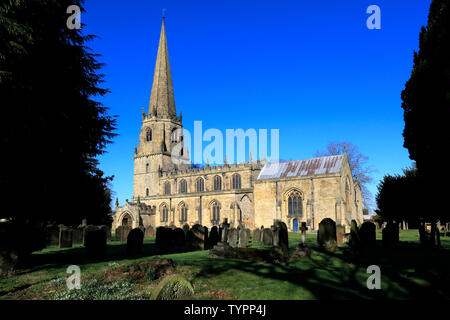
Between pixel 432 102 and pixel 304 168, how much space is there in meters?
21.5

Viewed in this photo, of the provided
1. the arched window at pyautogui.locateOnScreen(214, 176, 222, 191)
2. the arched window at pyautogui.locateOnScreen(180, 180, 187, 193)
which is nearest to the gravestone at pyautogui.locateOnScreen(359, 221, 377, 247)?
the arched window at pyautogui.locateOnScreen(214, 176, 222, 191)

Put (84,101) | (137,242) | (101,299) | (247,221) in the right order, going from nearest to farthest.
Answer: (101,299) < (84,101) < (137,242) < (247,221)

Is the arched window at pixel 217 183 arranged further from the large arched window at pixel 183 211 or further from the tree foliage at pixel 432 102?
the tree foliage at pixel 432 102

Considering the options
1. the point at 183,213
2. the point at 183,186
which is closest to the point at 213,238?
the point at 183,213

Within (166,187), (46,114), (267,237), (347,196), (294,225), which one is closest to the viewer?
(46,114)

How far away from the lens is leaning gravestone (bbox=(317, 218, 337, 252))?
14177mm

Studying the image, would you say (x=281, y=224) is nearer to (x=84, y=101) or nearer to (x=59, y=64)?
(x=84, y=101)

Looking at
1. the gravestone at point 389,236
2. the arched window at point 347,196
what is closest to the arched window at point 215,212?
the arched window at point 347,196

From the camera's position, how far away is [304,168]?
107 ft

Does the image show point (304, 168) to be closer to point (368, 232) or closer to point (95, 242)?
point (368, 232)

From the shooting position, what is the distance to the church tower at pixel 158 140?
2003 inches
